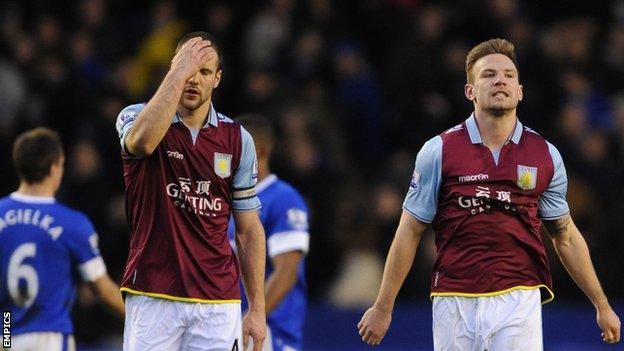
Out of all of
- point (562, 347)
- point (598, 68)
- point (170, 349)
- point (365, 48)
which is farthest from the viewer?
point (365, 48)

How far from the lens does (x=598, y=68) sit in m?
14.9

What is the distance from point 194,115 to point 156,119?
0.45 meters

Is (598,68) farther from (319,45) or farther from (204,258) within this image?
(204,258)

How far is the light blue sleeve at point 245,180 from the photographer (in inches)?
299

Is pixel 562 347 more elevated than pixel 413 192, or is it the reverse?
pixel 413 192

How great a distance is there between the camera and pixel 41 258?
850 centimetres

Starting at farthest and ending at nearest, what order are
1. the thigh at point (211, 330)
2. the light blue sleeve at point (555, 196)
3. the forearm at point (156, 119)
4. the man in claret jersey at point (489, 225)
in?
1. the light blue sleeve at point (555, 196)
2. the man in claret jersey at point (489, 225)
3. the thigh at point (211, 330)
4. the forearm at point (156, 119)

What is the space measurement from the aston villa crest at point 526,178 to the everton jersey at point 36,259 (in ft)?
9.43

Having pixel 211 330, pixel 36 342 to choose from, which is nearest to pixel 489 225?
pixel 211 330

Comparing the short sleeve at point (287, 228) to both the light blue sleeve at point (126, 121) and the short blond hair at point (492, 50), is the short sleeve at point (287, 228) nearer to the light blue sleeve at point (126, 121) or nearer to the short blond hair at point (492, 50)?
the short blond hair at point (492, 50)

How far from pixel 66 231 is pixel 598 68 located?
811 centimetres

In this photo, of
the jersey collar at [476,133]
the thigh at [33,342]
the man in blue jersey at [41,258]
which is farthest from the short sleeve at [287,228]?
the jersey collar at [476,133]

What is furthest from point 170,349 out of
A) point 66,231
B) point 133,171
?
point 66,231

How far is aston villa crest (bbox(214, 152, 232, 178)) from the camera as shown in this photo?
7.46 metres
